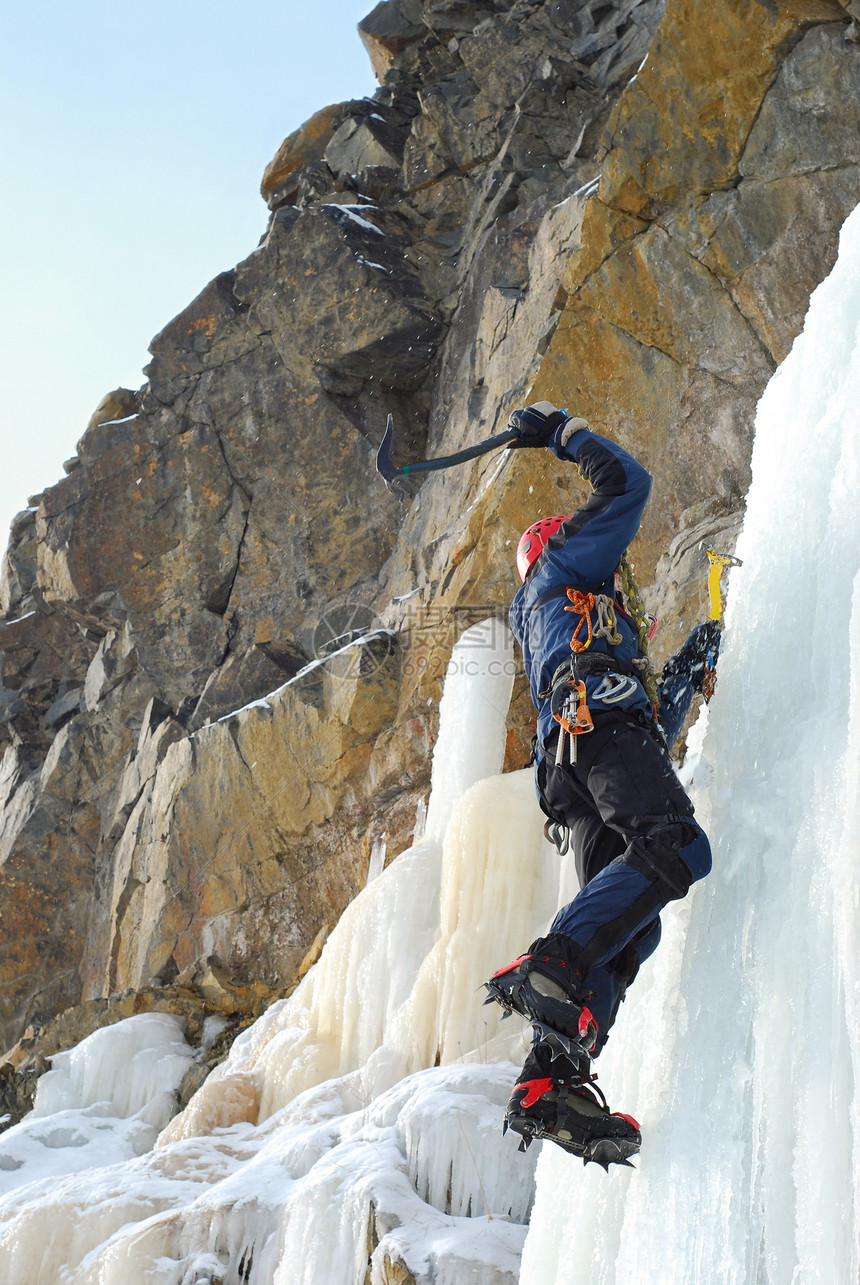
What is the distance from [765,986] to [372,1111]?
116 inches

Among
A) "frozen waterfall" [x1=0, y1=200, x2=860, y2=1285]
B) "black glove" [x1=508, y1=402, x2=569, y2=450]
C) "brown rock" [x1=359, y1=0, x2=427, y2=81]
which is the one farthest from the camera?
"brown rock" [x1=359, y1=0, x2=427, y2=81]

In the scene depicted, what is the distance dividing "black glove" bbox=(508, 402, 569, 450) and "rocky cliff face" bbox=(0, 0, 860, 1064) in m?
2.76

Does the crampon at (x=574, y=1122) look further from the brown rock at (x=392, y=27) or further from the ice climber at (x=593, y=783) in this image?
the brown rock at (x=392, y=27)

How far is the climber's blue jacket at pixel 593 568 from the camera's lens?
3588 mm

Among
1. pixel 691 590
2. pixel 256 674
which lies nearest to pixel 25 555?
pixel 256 674

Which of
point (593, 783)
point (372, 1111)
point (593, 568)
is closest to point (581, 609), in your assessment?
point (593, 568)

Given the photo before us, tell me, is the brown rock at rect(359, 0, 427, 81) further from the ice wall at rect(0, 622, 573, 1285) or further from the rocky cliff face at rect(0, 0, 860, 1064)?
the ice wall at rect(0, 622, 573, 1285)

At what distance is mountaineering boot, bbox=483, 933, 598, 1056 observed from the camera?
2.67m

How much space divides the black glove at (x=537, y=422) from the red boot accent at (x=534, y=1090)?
87.2 inches

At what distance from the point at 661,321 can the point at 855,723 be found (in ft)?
20.0

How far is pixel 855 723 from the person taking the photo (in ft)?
8.25

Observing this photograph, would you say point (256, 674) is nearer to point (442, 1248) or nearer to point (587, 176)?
point (587, 176)

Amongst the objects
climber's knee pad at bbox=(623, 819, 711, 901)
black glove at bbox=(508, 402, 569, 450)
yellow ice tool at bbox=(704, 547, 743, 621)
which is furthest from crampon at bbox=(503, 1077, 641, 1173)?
black glove at bbox=(508, 402, 569, 450)

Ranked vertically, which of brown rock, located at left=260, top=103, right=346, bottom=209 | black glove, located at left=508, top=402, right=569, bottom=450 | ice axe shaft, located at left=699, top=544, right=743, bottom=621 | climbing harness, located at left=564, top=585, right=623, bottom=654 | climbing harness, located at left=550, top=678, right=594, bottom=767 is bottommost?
climbing harness, located at left=550, top=678, right=594, bottom=767
